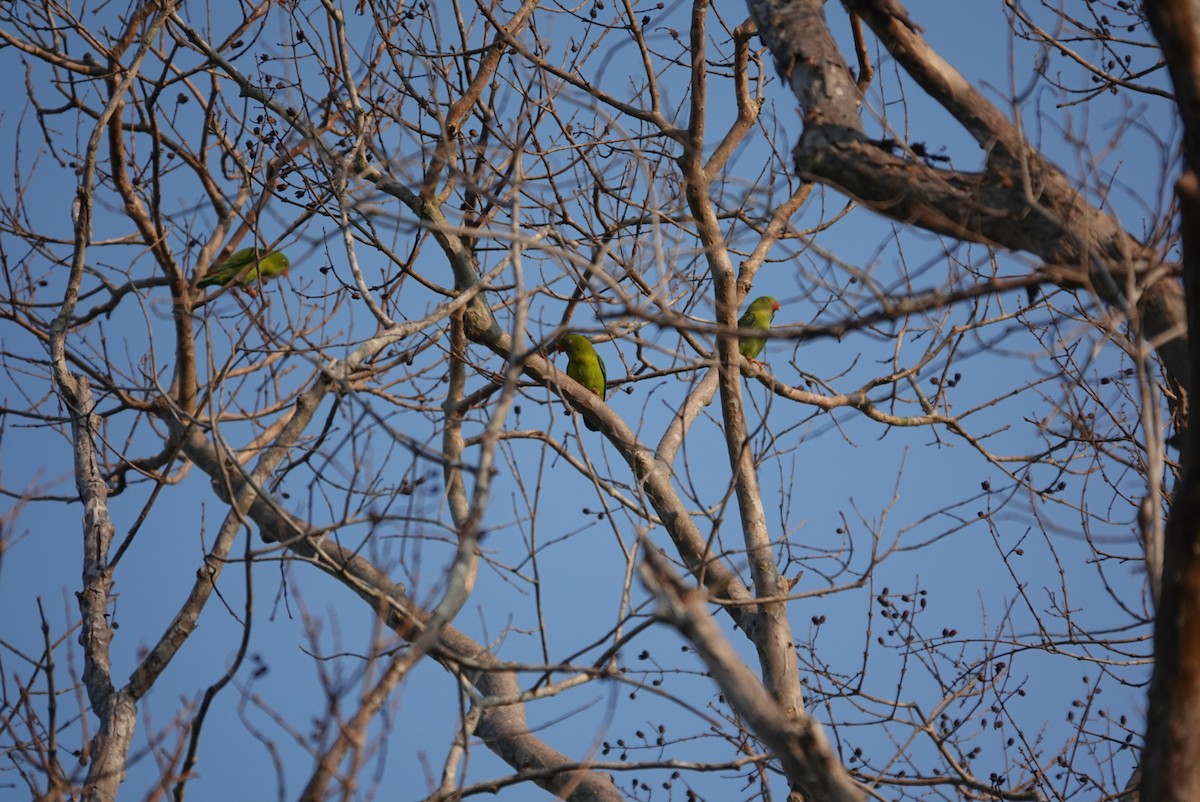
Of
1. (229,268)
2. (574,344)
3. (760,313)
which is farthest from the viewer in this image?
(760,313)

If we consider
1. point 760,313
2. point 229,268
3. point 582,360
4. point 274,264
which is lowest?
point 582,360

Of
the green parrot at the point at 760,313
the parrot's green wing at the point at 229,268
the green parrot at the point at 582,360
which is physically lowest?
the green parrot at the point at 582,360

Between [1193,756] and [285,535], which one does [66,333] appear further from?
[1193,756]

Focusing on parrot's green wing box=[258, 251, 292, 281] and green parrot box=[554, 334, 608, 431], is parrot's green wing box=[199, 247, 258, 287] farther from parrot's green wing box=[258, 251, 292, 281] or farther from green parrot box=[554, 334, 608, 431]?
green parrot box=[554, 334, 608, 431]

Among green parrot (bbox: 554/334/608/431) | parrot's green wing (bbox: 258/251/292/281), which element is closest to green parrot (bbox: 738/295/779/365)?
green parrot (bbox: 554/334/608/431)

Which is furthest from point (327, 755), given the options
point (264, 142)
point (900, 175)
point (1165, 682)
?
point (264, 142)

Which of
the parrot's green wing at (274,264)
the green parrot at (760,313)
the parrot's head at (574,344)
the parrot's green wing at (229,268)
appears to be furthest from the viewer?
the green parrot at (760,313)

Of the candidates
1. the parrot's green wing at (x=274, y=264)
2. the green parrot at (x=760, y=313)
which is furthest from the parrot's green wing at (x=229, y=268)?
the green parrot at (x=760, y=313)

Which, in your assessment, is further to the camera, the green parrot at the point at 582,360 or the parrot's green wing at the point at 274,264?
the parrot's green wing at the point at 274,264

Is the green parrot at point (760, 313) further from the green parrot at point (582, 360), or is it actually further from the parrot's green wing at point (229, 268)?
the parrot's green wing at point (229, 268)

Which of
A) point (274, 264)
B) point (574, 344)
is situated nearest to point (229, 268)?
point (274, 264)

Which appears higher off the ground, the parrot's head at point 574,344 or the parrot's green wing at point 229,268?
the parrot's green wing at point 229,268

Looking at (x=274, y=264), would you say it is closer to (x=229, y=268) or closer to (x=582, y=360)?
(x=229, y=268)

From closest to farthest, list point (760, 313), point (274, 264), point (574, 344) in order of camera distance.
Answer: point (574, 344) < point (274, 264) < point (760, 313)
